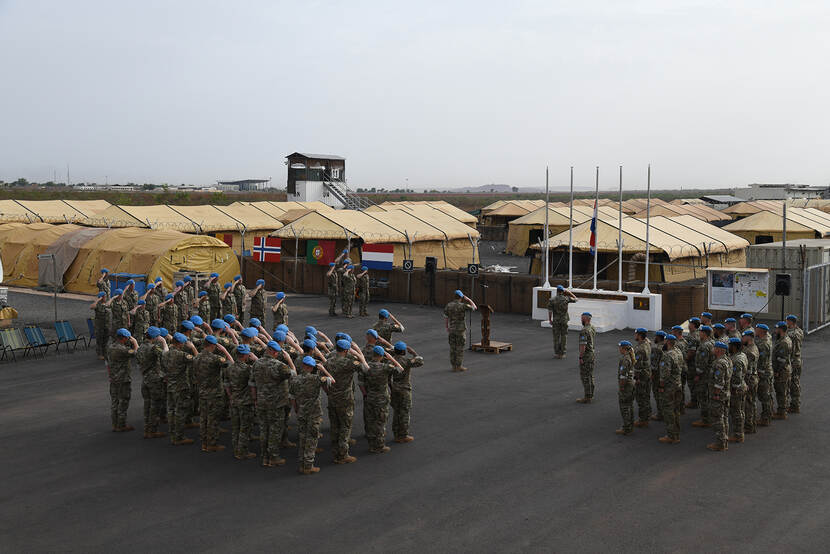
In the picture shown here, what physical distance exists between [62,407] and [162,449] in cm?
360

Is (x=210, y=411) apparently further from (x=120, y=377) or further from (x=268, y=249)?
(x=268, y=249)

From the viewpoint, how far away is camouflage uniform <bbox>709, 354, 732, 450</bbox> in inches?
454

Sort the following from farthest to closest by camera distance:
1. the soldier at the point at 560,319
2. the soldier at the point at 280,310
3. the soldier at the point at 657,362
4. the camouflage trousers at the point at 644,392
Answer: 1. the soldier at the point at 280,310
2. the soldier at the point at 560,319
3. the camouflage trousers at the point at 644,392
4. the soldier at the point at 657,362

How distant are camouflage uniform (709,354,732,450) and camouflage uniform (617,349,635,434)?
47.5 inches

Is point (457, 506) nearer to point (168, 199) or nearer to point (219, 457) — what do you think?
point (219, 457)

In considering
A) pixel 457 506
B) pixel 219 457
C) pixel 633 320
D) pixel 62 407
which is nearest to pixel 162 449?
pixel 219 457

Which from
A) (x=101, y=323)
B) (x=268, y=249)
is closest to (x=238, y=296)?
(x=101, y=323)

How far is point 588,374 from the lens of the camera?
1455cm

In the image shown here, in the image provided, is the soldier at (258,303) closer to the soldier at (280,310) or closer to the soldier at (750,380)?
the soldier at (280,310)

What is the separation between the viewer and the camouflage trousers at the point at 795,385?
13773 millimetres

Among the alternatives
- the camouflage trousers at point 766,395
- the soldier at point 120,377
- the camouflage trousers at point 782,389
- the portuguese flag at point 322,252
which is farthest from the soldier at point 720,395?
the portuguese flag at point 322,252

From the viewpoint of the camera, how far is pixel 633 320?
2291 cm

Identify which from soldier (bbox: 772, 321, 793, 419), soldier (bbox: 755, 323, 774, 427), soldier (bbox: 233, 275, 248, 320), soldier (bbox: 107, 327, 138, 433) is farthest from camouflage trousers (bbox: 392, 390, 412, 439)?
soldier (bbox: 233, 275, 248, 320)

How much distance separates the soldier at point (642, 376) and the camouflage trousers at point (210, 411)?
6422mm
